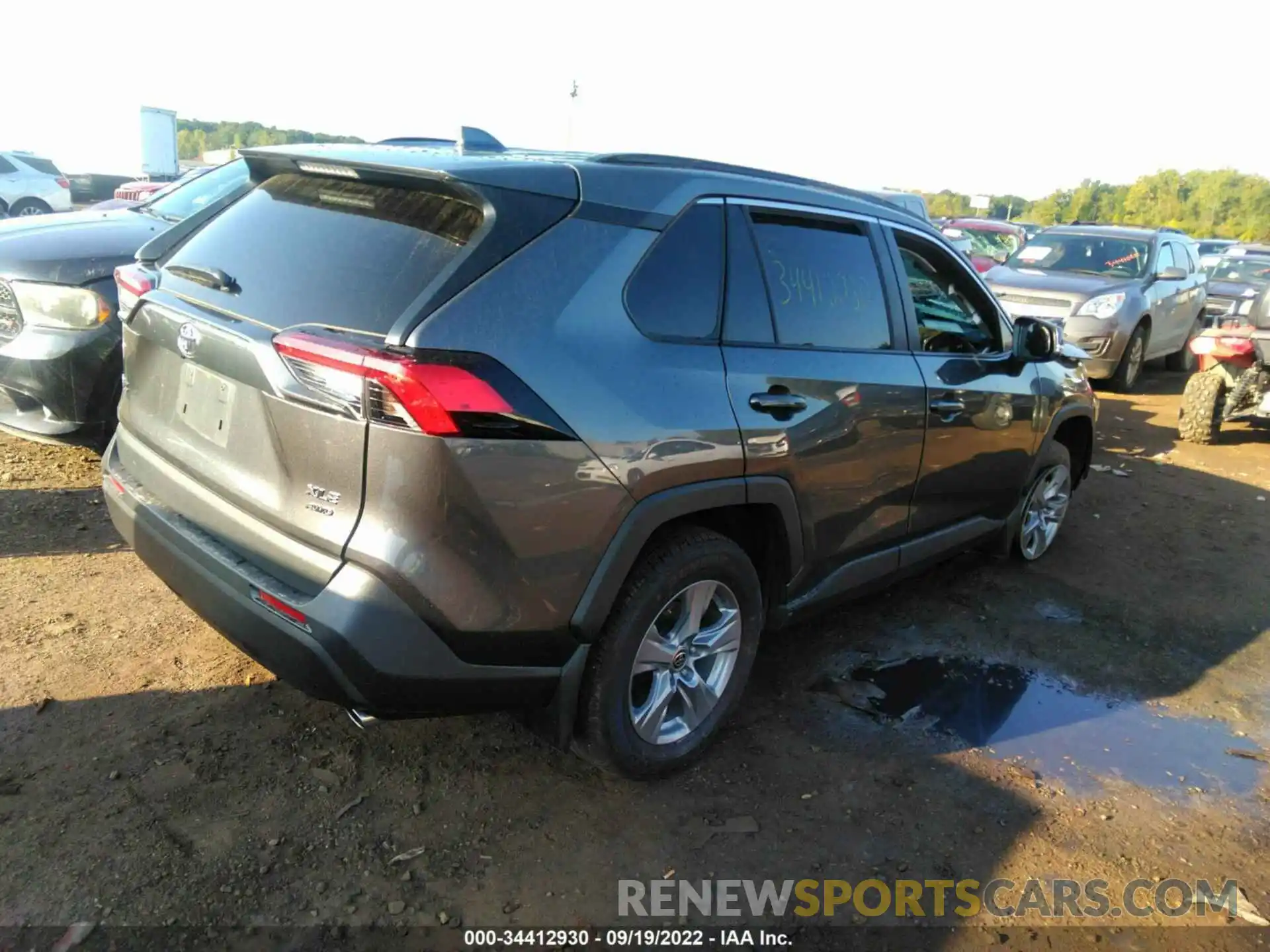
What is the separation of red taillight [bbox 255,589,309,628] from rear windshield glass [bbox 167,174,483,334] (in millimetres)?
707

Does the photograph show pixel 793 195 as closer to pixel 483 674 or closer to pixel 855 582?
pixel 855 582

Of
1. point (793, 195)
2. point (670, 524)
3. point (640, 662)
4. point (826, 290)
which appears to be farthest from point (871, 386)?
point (640, 662)

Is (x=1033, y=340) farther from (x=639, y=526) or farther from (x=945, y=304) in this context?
(x=639, y=526)

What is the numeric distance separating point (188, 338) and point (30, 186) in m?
22.4

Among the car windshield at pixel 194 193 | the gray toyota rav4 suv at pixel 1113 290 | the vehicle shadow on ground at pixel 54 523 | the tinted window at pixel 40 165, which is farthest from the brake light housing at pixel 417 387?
the tinted window at pixel 40 165

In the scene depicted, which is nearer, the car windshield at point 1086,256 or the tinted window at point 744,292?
the tinted window at point 744,292

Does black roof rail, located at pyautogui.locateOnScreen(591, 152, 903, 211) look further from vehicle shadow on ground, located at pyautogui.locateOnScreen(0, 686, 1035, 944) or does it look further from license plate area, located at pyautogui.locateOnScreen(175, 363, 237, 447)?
vehicle shadow on ground, located at pyautogui.locateOnScreen(0, 686, 1035, 944)

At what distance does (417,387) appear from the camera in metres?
2.16

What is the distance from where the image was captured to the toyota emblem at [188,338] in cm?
262

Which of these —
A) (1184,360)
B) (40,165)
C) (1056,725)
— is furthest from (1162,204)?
(1056,725)

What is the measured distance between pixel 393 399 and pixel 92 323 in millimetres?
3162

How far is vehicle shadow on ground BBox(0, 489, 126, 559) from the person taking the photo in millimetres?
4258

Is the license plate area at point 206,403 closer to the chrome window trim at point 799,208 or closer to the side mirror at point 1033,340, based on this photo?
the chrome window trim at point 799,208

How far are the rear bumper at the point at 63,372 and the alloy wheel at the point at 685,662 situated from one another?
3.16 m
